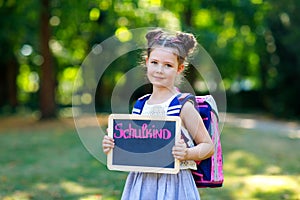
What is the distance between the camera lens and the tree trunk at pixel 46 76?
682 inches

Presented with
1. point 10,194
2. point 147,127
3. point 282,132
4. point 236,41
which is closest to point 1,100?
point 236,41

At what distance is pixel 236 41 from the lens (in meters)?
24.1

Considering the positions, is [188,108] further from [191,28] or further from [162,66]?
[191,28]

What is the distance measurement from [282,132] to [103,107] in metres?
12.1

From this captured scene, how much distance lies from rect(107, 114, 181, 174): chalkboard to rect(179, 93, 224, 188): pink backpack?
26 centimetres

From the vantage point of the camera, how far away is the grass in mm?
6320

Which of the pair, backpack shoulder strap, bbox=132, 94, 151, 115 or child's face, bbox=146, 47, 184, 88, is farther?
backpack shoulder strap, bbox=132, 94, 151, 115

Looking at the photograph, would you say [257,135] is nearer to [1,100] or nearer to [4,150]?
[4,150]

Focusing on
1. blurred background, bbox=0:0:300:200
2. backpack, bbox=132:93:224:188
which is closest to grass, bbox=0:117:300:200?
blurred background, bbox=0:0:300:200

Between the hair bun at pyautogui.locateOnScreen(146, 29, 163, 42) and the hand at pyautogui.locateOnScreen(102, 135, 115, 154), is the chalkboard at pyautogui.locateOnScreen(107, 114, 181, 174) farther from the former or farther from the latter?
the hair bun at pyautogui.locateOnScreen(146, 29, 163, 42)

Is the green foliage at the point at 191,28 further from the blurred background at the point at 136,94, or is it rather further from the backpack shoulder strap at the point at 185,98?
the backpack shoulder strap at the point at 185,98

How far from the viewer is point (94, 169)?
8.28m

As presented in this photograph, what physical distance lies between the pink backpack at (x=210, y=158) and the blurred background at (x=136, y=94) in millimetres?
894

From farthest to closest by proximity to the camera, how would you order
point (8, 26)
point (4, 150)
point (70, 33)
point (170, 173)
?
point (70, 33) → point (8, 26) → point (4, 150) → point (170, 173)
